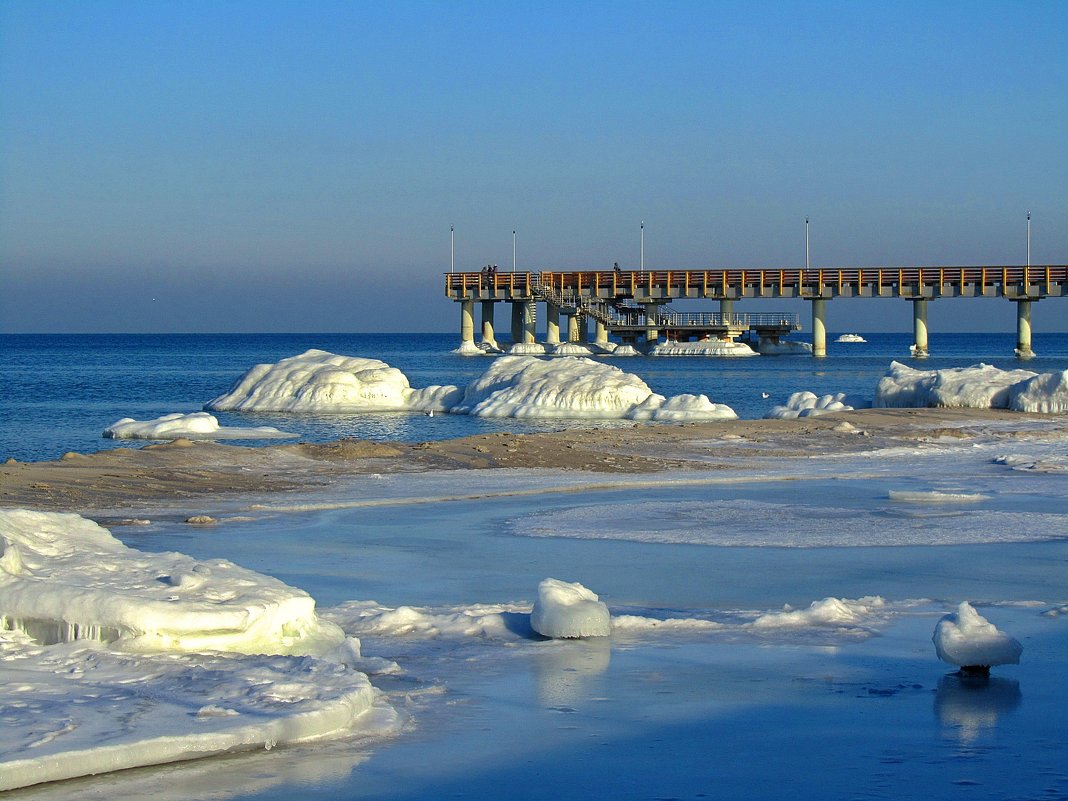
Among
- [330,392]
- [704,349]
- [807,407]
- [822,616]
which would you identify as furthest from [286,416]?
[704,349]

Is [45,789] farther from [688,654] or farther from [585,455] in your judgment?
[585,455]

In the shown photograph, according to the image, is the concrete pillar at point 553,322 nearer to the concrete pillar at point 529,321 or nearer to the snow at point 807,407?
the concrete pillar at point 529,321

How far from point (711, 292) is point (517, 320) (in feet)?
43.7

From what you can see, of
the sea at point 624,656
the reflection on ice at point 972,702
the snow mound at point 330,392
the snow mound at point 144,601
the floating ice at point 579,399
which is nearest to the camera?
the sea at point 624,656

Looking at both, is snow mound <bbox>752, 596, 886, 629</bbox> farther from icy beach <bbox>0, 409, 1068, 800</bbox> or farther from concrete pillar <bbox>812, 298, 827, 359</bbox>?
concrete pillar <bbox>812, 298, 827, 359</bbox>

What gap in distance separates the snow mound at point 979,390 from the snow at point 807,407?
128cm

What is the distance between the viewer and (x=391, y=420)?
125ft

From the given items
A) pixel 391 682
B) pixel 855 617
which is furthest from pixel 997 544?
pixel 391 682

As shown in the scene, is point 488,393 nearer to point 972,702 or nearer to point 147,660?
point 147,660

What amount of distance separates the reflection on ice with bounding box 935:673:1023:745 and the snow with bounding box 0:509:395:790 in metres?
2.76

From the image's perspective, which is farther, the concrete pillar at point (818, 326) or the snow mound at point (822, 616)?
the concrete pillar at point (818, 326)

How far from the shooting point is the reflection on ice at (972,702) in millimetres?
6812

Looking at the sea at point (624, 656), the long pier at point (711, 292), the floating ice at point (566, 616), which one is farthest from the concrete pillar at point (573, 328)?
the floating ice at point (566, 616)

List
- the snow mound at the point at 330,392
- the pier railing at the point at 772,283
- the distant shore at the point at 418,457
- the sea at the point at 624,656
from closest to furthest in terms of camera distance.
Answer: the sea at the point at 624,656
the distant shore at the point at 418,457
the snow mound at the point at 330,392
the pier railing at the point at 772,283
